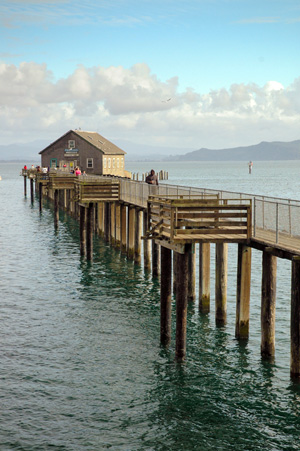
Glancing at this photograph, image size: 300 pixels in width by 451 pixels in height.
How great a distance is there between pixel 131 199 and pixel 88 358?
16.7 meters

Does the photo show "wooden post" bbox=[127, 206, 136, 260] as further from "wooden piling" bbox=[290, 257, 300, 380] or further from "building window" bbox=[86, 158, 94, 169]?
"building window" bbox=[86, 158, 94, 169]

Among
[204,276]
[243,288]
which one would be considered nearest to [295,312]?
[243,288]

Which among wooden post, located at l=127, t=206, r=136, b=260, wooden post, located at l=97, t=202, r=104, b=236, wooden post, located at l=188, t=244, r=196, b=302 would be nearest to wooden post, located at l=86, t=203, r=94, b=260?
wooden post, located at l=127, t=206, r=136, b=260

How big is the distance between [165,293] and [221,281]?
3558mm

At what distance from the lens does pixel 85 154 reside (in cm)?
8694

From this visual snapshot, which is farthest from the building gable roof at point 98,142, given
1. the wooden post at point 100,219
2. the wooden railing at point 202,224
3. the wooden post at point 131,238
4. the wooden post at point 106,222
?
the wooden railing at point 202,224

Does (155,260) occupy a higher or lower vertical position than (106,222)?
lower

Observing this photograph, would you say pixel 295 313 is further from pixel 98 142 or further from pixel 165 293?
pixel 98 142

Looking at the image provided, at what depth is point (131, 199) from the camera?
118ft

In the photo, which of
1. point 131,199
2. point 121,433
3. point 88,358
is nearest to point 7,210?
point 131,199

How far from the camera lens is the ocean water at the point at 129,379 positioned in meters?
15.1

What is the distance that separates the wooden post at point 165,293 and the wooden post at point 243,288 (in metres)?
2.38

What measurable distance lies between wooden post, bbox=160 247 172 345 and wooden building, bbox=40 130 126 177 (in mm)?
65039

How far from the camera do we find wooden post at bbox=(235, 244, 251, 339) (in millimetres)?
20531
